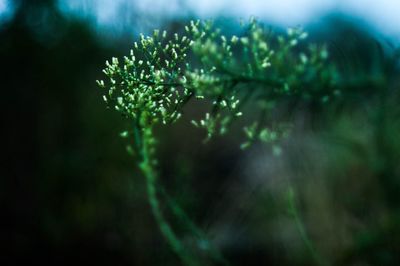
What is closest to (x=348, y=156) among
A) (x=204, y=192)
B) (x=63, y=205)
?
(x=204, y=192)

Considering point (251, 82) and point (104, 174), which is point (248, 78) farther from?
point (104, 174)

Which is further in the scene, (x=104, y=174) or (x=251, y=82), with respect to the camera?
(x=104, y=174)

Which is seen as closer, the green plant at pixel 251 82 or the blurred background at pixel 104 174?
the green plant at pixel 251 82

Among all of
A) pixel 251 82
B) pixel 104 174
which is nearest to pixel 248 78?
pixel 251 82

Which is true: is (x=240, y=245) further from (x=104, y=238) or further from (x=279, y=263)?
(x=104, y=238)

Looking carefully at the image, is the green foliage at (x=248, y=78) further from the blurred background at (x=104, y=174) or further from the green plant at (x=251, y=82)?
the blurred background at (x=104, y=174)

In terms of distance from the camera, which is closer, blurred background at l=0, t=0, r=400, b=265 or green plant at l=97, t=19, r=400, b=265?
green plant at l=97, t=19, r=400, b=265

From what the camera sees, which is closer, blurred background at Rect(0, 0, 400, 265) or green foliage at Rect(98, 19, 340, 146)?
green foliage at Rect(98, 19, 340, 146)

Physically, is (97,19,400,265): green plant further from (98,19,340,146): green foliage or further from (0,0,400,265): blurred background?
(0,0,400,265): blurred background

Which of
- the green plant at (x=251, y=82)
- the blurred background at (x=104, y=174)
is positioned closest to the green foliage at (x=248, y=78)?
the green plant at (x=251, y=82)

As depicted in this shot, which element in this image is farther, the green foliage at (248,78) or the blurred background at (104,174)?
the blurred background at (104,174)

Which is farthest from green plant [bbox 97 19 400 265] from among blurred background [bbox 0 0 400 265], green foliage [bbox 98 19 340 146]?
blurred background [bbox 0 0 400 265]
